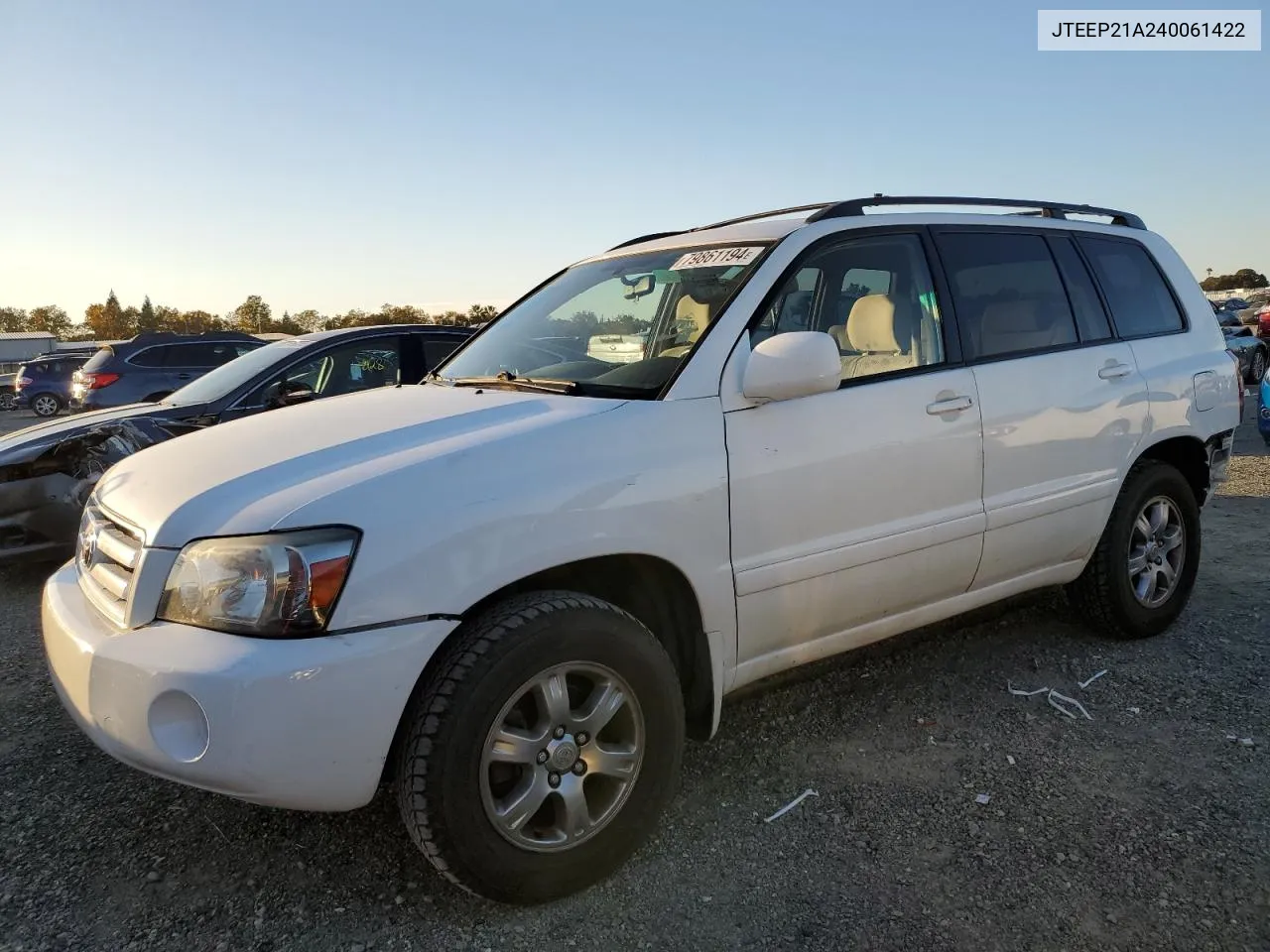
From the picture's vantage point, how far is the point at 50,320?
10125 cm

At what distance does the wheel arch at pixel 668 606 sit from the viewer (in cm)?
254

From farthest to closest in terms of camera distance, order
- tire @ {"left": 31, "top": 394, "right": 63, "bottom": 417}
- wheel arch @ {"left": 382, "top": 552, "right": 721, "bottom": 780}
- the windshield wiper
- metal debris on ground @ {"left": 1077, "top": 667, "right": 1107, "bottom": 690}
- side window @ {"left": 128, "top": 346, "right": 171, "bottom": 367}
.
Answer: tire @ {"left": 31, "top": 394, "right": 63, "bottom": 417}
side window @ {"left": 128, "top": 346, "right": 171, "bottom": 367}
metal debris on ground @ {"left": 1077, "top": 667, "right": 1107, "bottom": 690}
the windshield wiper
wheel arch @ {"left": 382, "top": 552, "right": 721, "bottom": 780}

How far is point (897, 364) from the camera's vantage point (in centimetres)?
311

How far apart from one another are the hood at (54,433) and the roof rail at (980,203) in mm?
4462

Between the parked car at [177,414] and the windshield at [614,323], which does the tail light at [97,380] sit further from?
the windshield at [614,323]

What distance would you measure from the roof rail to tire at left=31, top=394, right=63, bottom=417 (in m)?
26.4

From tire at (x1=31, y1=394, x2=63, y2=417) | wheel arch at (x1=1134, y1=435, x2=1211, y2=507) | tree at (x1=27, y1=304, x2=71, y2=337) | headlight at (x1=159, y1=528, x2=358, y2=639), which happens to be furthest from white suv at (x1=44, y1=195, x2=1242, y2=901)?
tree at (x1=27, y1=304, x2=71, y2=337)

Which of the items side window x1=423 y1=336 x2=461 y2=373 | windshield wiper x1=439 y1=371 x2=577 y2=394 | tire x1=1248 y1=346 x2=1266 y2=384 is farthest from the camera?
tire x1=1248 y1=346 x2=1266 y2=384

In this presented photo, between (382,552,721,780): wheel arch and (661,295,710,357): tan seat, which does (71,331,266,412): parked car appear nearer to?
(661,295,710,357): tan seat

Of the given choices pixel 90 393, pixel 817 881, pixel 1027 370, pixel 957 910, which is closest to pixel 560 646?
pixel 817 881

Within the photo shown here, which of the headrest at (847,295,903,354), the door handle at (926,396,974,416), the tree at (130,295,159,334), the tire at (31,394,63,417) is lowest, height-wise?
the tire at (31,394,63,417)

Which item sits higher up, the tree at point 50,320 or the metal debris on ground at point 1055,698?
the tree at point 50,320

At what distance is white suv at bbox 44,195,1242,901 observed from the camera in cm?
203

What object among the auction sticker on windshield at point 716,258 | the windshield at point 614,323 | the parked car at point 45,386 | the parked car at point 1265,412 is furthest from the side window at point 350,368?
the parked car at point 45,386
